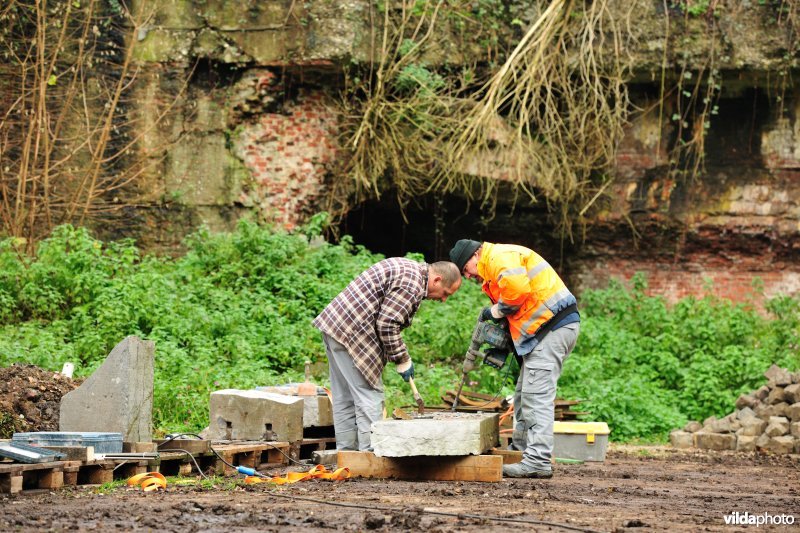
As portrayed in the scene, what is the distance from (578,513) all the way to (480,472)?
4.81ft

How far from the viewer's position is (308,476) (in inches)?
253

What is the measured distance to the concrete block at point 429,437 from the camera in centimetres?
633

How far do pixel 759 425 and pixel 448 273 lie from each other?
515 centimetres

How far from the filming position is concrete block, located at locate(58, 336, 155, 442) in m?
6.49

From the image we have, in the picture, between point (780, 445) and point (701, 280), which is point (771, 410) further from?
point (701, 280)

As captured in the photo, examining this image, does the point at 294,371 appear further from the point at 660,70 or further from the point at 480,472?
the point at 660,70

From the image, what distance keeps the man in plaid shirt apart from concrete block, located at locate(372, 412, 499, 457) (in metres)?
0.61

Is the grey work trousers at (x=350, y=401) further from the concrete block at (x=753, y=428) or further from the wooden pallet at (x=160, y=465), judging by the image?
the concrete block at (x=753, y=428)

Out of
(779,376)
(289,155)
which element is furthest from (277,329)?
(779,376)

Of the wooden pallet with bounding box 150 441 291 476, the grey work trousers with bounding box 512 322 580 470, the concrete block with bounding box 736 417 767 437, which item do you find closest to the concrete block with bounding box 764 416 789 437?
the concrete block with bounding box 736 417 767 437

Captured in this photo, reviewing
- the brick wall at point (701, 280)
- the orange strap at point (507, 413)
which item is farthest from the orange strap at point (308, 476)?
the brick wall at point (701, 280)

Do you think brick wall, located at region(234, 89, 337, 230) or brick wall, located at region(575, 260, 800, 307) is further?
brick wall, located at region(575, 260, 800, 307)

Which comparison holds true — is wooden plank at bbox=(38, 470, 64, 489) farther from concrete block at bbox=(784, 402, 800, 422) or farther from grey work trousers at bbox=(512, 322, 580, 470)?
concrete block at bbox=(784, 402, 800, 422)

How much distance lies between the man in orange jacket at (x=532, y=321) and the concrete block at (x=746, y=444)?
4258mm
